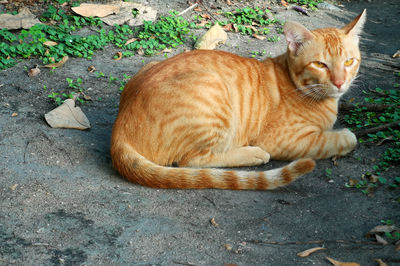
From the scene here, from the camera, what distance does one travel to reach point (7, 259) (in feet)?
9.48

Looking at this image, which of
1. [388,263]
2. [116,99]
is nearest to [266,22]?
[116,99]

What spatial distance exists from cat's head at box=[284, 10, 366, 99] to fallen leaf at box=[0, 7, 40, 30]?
4.08m

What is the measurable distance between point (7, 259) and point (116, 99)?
2772mm

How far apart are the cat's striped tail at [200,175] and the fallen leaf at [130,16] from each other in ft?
12.5

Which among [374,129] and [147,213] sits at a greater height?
[374,129]

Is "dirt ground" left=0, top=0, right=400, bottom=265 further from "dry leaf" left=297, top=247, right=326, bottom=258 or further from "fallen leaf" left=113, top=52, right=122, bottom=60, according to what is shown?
"fallen leaf" left=113, top=52, right=122, bottom=60

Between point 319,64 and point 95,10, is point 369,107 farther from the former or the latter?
point 95,10

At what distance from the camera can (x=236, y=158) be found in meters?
4.22

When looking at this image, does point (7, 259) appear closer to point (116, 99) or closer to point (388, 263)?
point (388, 263)

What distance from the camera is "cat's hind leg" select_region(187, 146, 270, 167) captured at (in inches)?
161

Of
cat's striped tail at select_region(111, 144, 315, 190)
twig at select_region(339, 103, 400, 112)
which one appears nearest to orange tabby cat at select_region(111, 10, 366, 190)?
cat's striped tail at select_region(111, 144, 315, 190)

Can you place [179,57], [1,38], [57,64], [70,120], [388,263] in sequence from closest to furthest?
[388,263]
[179,57]
[70,120]
[57,64]
[1,38]

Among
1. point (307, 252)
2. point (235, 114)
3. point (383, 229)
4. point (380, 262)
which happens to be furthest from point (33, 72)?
point (380, 262)

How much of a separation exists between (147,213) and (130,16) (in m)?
4.48
